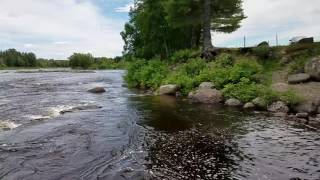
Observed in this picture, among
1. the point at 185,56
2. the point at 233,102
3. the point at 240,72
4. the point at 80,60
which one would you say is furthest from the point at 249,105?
the point at 80,60

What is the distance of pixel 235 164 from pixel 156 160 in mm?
2480

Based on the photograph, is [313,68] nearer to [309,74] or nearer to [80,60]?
[309,74]

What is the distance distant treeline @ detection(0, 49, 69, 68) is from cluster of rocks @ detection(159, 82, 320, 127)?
150 m

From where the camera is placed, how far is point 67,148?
13195 mm

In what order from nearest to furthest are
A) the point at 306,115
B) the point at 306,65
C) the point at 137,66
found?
the point at 306,115, the point at 306,65, the point at 137,66

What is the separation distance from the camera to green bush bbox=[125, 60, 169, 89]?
3797 centimetres

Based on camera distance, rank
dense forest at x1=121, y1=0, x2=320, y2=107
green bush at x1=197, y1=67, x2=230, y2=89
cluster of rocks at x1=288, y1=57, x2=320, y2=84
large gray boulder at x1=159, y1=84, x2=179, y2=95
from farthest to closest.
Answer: large gray boulder at x1=159, y1=84, x2=179, y2=95
green bush at x1=197, y1=67, x2=230, y2=89
dense forest at x1=121, y1=0, x2=320, y2=107
cluster of rocks at x1=288, y1=57, x2=320, y2=84

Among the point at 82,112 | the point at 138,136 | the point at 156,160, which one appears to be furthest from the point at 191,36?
the point at 156,160

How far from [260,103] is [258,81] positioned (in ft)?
17.0

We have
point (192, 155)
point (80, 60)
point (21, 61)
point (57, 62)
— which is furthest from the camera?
point (57, 62)

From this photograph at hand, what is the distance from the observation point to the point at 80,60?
15588cm

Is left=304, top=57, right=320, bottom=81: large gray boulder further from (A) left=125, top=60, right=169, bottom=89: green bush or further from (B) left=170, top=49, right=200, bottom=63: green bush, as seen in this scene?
(B) left=170, top=49, right=200, bottom=63: green bush

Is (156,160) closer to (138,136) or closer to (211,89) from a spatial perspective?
(138,136)

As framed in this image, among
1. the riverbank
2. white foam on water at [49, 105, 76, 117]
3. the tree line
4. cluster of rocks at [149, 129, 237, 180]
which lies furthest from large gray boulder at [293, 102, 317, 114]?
the tree line
